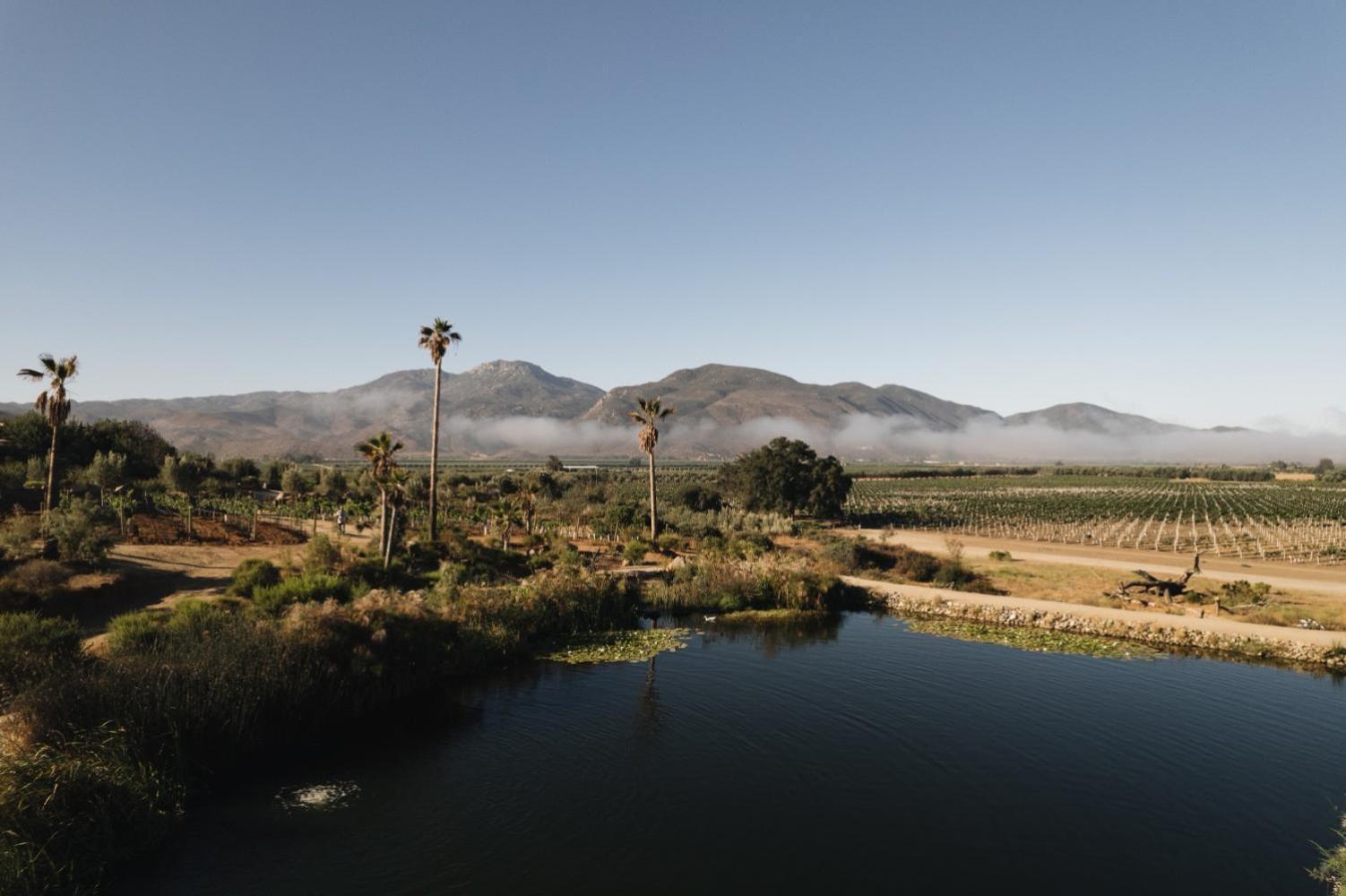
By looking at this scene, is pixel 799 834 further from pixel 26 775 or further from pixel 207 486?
pixel 207 486

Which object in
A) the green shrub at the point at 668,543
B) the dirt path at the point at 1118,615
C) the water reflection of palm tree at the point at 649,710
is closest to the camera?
the water reflection of palm tree at the point at 649,710

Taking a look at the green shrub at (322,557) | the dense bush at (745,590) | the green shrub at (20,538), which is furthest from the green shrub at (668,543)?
the green shrub at (20,538)

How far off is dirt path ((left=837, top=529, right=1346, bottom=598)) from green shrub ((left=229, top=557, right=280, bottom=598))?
45057 mm

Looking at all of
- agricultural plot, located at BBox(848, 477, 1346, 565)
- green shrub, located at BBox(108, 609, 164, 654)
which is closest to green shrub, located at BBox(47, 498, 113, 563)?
green shrub, located at BBox(108, 609, 164, 654)

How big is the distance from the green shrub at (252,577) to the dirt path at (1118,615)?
31558 mm

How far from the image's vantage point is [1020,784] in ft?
57.5

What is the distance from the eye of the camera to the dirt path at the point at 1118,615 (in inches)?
1222

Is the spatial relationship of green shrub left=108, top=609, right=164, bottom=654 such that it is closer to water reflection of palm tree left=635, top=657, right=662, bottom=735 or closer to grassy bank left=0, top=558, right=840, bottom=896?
grassy bank left=0, top=558, right=840, bottom=896

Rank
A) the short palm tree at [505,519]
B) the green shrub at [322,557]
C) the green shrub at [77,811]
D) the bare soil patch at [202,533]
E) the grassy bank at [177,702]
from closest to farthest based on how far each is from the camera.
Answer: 1. the green shrub at [77,811]
2. the grassy bank at [177,702]
3. the green shrub at [322,557]
4. the bare soil patch at [202,533]
5. the short palm tree at [505,519]

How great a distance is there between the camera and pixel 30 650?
687 inches

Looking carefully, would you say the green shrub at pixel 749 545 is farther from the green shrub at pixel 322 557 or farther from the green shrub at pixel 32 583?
the green shrub at pixel 32 583

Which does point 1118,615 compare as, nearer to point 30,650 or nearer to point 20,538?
point 30,650

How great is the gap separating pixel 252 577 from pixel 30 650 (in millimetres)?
11747

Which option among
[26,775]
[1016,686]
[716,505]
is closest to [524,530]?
[716,505]
